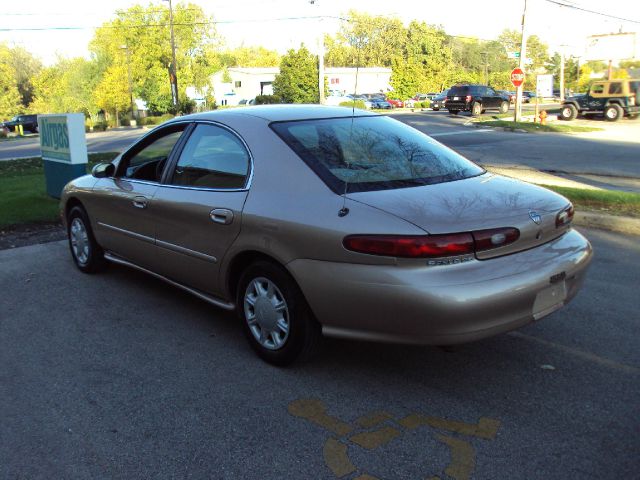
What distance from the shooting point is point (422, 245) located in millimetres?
3043

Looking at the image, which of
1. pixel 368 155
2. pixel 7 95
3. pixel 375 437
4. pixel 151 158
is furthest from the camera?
pixel 7 95

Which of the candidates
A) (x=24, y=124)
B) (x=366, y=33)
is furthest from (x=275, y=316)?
(x=24, y=124)

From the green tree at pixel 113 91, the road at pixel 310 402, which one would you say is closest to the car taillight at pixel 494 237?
the road at pixel 310 402

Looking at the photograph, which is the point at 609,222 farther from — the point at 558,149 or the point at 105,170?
the point at 558,149

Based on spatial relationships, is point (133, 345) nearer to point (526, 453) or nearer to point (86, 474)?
point (86, 474)

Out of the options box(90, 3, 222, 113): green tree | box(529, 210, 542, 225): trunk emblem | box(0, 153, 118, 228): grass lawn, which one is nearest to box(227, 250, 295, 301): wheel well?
box(529, 210, 542, 225): trunk emblem

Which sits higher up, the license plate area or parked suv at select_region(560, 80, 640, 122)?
parked suv at select_region(560, 80, 640, 122)

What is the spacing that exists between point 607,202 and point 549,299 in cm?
539

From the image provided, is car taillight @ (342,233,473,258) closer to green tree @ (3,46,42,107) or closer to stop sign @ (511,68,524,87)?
stop sign @ (511,68,524,87)

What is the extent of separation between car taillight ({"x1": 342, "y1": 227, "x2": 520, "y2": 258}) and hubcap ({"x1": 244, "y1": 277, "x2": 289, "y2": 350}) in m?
0.70

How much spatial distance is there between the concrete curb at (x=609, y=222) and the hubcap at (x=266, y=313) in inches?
204

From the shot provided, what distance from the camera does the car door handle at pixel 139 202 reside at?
470cm

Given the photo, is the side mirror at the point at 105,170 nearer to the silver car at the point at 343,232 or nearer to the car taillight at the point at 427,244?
the silver car at the point at 343,232

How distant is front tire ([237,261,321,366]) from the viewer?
3.54 meters
